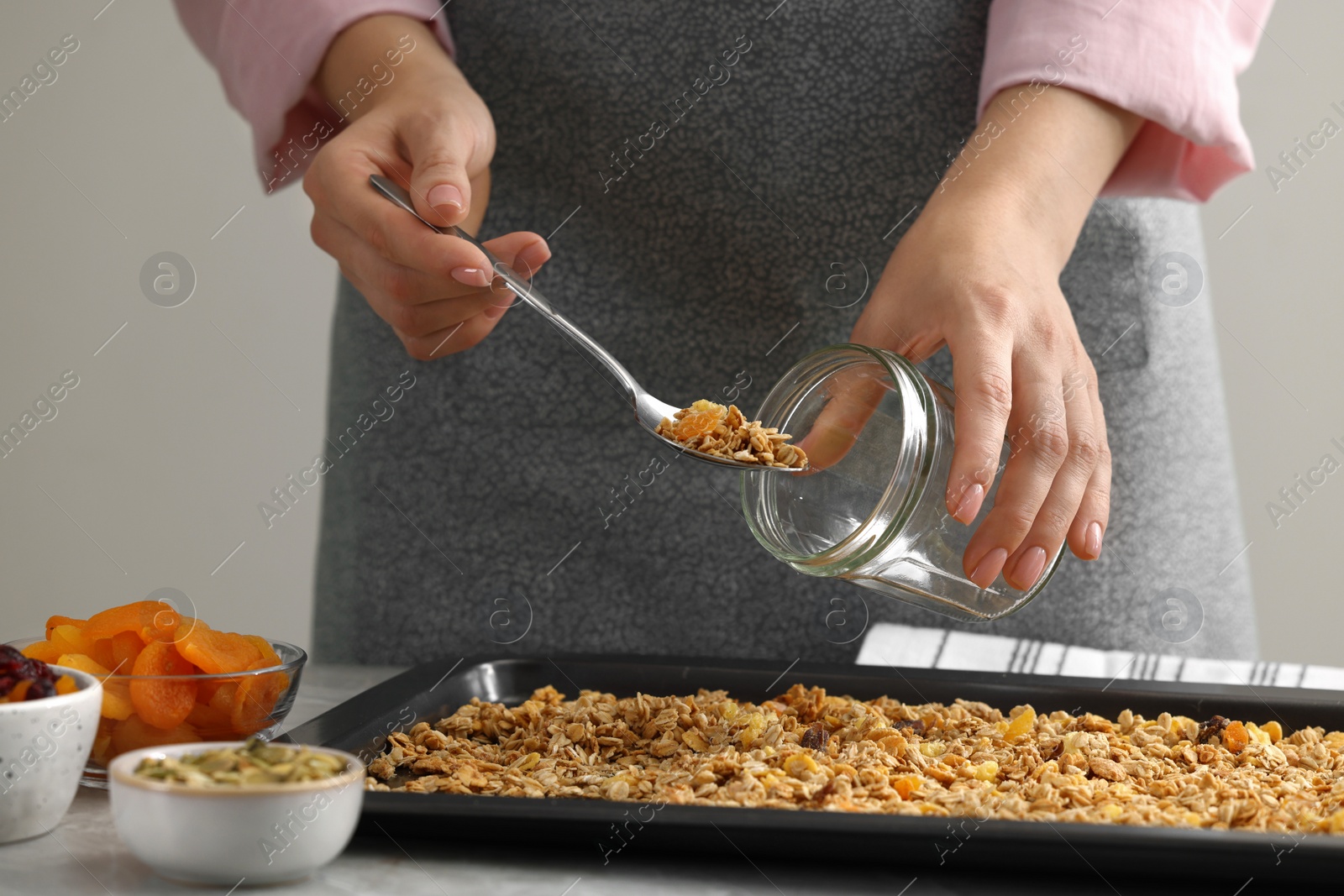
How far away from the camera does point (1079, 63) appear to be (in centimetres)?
81

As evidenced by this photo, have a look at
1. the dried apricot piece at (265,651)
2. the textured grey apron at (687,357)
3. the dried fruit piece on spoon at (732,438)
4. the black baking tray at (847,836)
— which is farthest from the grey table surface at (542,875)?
the textured grey apron at (687,357)

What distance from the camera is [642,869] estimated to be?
0.49 meters

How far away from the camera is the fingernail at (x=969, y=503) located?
60 cm

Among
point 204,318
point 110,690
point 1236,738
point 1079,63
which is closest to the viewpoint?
point 110,690

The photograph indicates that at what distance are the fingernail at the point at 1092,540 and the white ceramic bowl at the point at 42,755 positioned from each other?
0.54 meters

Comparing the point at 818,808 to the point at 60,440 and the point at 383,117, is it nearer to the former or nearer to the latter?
the point at 383,117

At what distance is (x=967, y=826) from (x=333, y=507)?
77 centimetres

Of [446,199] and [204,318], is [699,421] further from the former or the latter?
[204,318]

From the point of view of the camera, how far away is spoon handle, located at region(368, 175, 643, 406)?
695 millimetres

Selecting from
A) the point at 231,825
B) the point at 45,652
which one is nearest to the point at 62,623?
the point at 45,652

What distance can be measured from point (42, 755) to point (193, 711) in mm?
87

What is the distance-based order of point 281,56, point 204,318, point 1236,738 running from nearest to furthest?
point 1236,738
point 281,56
point 204,318

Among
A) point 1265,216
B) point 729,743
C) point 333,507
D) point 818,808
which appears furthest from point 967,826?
point 1265,216

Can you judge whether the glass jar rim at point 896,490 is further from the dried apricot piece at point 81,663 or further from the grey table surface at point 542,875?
the dried apricot piece at point 81,663
